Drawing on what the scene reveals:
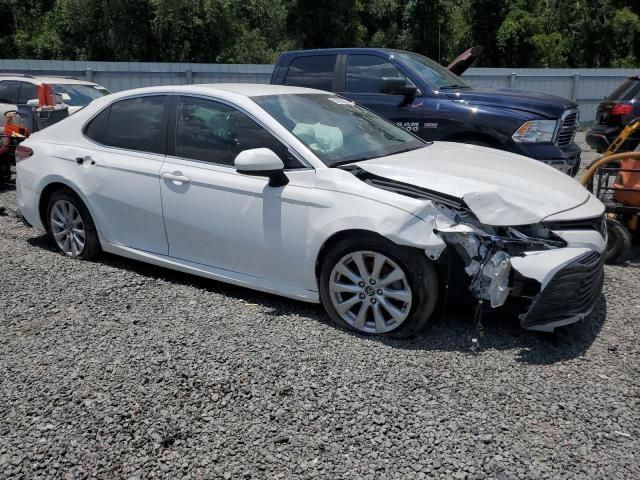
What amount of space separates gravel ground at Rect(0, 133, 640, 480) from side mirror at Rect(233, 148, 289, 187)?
3.25ft

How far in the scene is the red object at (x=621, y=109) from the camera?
10.5m

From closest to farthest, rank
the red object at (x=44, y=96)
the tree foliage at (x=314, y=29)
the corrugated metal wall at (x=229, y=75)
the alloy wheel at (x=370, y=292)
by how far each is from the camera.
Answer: the alloy wheel at (x=370, y=292) → the red object at (x=44, y=96) → the corrugated metal wall at (x=229, y=75) → the tree foliage at (x=314, y=29)

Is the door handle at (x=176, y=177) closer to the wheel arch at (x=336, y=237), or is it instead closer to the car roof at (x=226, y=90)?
the car roof at (x=226, y=90)

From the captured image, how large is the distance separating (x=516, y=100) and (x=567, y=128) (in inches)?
32.0

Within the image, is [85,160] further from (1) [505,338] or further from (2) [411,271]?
Result: (1) [505,338]

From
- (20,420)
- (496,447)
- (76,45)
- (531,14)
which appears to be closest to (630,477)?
(496,447)

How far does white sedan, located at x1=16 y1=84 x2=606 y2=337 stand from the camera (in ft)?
12.3

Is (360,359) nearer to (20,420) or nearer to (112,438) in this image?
(112,438)

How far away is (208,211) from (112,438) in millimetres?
1950

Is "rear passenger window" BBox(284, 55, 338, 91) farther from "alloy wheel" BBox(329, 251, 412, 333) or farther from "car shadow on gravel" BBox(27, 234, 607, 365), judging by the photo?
"alloy wheel" BBox(329, 251, 412, 333)

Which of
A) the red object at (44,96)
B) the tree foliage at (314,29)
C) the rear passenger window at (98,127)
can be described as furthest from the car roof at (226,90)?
the tree foliage at (314,29)

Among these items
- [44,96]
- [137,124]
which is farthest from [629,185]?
[44,96]

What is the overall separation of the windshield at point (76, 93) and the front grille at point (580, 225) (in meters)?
8.91

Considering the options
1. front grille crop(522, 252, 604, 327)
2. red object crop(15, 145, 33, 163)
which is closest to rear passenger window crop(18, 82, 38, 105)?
red object crop(15, 145, 33, 163)
